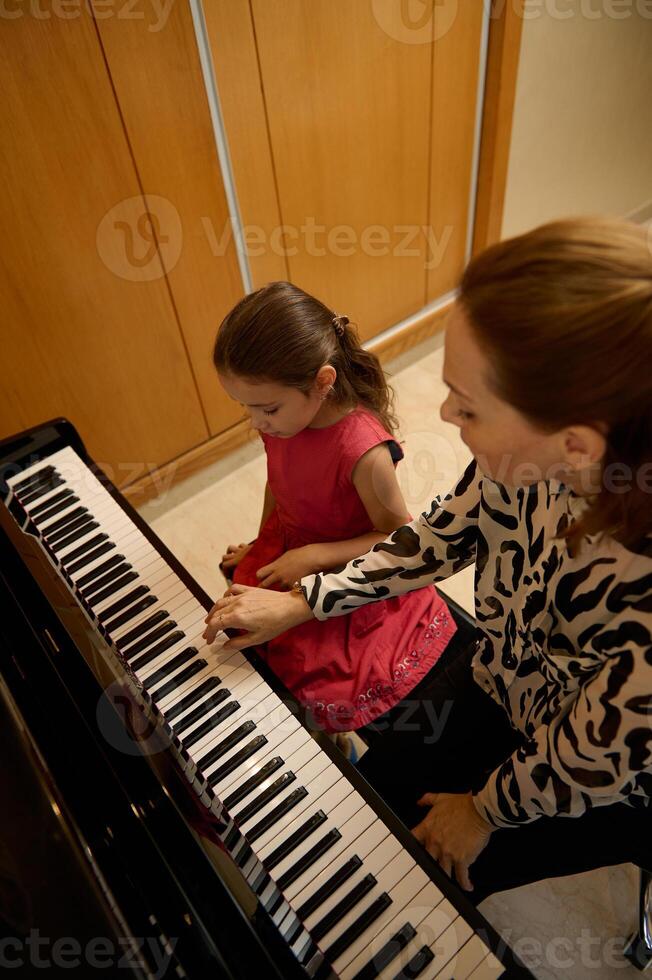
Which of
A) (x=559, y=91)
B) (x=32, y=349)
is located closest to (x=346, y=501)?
(x=32, y=349)

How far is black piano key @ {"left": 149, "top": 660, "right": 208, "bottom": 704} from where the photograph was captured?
1.00 metres

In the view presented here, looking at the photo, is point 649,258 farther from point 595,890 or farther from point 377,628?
point 595,890

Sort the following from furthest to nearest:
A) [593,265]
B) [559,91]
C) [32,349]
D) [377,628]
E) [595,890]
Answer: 1. [559,91]
2. [32,349]
3. [595,890]
4. [377,628]
5. [593,265]

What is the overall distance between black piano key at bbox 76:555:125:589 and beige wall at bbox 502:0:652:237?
2.35 m

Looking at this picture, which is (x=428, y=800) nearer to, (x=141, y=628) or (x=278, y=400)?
(x=141, y=628)

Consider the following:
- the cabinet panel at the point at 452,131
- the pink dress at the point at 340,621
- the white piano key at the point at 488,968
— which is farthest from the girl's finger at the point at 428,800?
the cabinet panel at the point at 452,131

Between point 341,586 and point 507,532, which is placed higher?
point 507,532

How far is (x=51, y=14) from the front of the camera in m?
1.47

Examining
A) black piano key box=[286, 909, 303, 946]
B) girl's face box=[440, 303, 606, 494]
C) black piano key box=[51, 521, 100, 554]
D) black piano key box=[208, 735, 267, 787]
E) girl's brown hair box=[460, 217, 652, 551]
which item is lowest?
black piano key box=[286, 909, 303, 946]

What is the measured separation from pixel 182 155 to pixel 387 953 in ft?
6.18

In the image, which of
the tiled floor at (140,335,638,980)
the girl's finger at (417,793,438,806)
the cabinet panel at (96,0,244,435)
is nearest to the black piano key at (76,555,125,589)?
the girl's finger at (417,793,438,806)

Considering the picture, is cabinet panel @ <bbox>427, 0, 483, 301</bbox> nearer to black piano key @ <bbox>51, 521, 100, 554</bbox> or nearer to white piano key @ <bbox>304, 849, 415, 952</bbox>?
black piano key @ <bbox>51, 521, 100, 554</bbox>

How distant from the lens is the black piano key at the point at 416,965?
73 centimetres

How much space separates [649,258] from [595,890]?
134 cm
